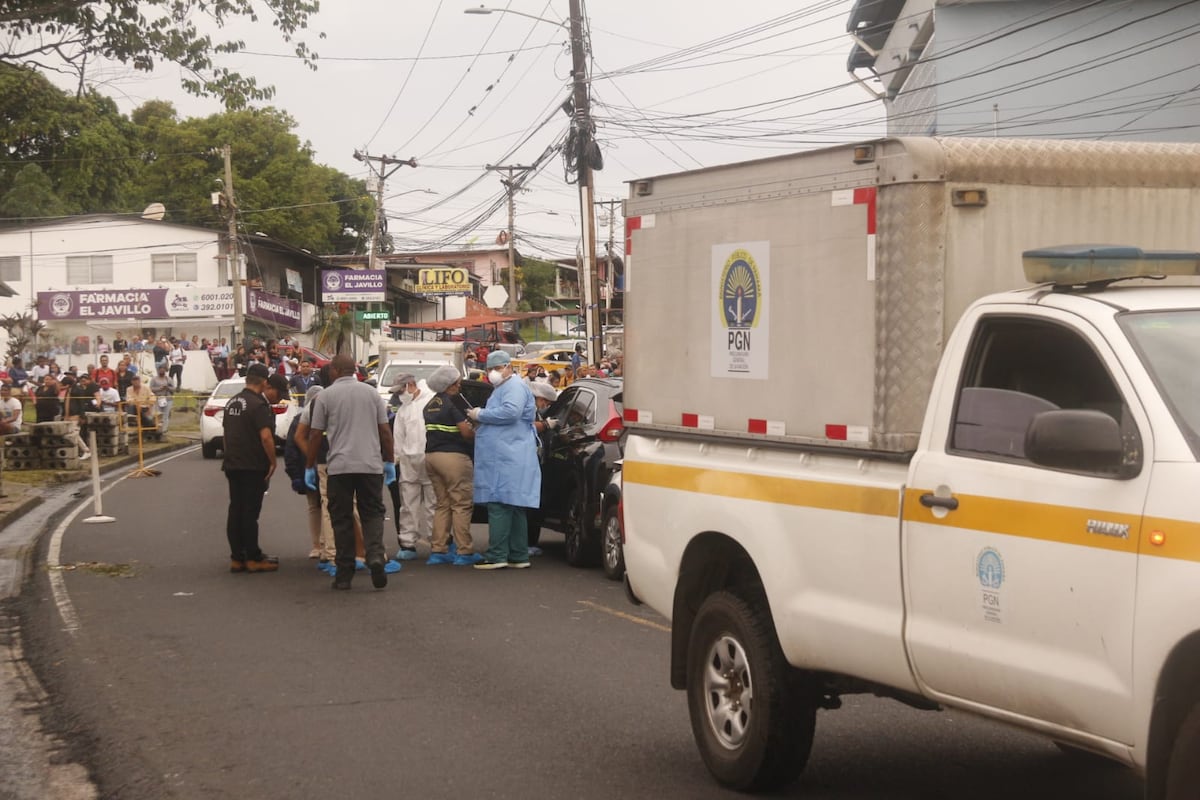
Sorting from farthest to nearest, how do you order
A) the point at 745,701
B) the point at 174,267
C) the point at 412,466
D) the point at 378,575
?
the point at 174,267 < the point at 412,466 < the point at 378,575 < the point at 745,701

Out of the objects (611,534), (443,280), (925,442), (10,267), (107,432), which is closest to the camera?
(925,442)

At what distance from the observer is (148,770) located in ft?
22.1

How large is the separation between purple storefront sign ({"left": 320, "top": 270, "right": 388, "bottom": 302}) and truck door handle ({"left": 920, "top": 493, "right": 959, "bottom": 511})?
155ft

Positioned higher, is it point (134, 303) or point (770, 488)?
point (134, 303)

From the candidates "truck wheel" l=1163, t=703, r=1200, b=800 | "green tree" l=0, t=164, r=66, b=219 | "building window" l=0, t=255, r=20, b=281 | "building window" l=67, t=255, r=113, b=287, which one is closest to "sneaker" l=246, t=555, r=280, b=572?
"truck wheel" l=1163, t=703, r=1200, b=800

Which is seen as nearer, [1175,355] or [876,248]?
[1175,355]

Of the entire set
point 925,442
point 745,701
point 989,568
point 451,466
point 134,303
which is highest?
point 134,303

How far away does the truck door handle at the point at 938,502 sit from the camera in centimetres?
493

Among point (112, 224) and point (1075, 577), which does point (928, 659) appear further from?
point (112, 224)

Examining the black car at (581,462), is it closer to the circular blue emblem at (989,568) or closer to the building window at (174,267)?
the circular blue emblem at (989,568)

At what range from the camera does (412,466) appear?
14.1 metres

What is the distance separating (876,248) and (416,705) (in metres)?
3.91

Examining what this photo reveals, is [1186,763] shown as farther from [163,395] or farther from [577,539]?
[163,395]

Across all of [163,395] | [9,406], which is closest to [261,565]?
[9,406]
